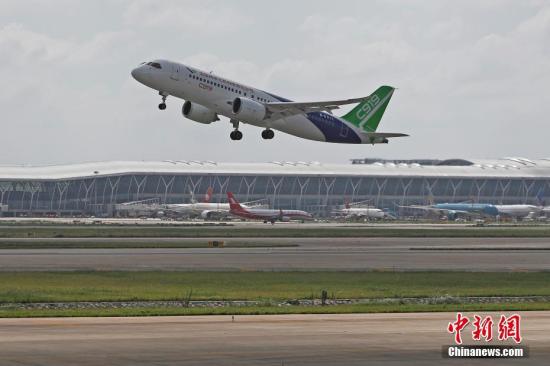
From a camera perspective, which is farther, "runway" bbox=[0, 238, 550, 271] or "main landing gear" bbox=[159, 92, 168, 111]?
"main landing gear" bbox=[159, 92, 168, 111]

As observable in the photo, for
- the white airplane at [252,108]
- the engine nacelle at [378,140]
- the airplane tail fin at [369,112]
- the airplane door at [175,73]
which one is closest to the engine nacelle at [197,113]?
the white airplane at [252,108]

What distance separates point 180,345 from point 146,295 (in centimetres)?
1816

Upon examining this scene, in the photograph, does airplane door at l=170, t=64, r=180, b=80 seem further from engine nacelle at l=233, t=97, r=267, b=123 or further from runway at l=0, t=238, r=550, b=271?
runway at l=0, t=238, r=550, b=271

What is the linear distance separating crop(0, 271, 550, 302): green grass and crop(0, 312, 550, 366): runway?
1013cm

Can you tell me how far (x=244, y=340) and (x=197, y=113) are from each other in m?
54.0

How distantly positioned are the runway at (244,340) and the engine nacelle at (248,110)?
4375cm

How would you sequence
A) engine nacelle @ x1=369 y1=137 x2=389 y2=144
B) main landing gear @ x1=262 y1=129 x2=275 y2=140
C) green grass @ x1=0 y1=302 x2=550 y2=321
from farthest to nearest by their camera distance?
engine nacelle @ x1=369 y1=137 x2=389 y2=144 < main landing gear @ x1=262 y1=129 x2=275 y2=140 < green grass @ x1=0 y1=302 x2=550 y2=321

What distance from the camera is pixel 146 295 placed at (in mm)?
48844

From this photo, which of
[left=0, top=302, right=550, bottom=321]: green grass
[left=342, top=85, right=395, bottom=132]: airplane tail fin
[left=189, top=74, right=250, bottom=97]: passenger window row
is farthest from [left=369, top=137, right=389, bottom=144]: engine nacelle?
[left=0, top=302, right=550, bottom=321]: green grass

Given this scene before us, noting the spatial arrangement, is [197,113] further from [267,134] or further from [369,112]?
[369,112]

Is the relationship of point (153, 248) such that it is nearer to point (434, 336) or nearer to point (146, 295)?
point (146, 295)

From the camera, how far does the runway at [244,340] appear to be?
28.1 meters

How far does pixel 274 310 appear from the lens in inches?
1674

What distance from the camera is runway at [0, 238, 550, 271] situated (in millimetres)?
69062
